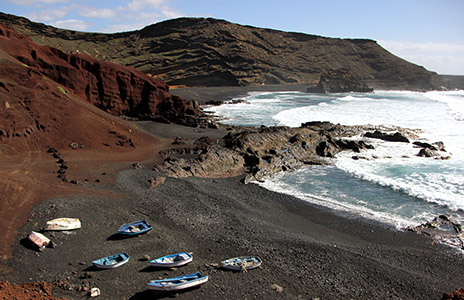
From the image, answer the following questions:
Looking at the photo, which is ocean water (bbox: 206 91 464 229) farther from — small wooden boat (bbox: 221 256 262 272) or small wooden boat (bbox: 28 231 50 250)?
small wooden boat (bbox: 28 231 50 250)

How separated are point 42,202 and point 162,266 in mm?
7647

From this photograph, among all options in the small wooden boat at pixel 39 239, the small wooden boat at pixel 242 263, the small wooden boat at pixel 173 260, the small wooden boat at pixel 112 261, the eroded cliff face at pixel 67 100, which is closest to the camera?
the small wooden boat at pixel 112 261

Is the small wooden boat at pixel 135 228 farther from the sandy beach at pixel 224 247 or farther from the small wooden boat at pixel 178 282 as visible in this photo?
the small wooden boat at pixel 178 282

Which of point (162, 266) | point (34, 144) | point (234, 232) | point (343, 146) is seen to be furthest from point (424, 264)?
point (34, 144)

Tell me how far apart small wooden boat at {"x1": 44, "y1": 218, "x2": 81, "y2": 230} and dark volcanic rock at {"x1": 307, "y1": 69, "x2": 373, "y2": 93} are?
316ft

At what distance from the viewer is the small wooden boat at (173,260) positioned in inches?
485

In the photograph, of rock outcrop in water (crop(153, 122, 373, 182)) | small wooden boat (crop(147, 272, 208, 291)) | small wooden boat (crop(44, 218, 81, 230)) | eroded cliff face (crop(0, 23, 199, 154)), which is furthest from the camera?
rock outcrop in water (crop(153, 122, 373, 182))

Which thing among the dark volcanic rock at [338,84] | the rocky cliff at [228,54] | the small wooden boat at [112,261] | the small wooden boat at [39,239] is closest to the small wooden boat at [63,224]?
the small wooden boat at [39,239]

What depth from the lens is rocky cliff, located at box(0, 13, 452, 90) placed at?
112 m

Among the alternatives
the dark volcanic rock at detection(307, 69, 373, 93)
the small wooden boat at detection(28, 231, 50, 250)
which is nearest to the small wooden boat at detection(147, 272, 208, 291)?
the small wooden boat at detection(28, 231, 50, 250)

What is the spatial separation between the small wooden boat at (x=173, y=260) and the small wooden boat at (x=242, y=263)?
4.51 ft

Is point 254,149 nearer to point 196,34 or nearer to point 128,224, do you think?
point 128,224

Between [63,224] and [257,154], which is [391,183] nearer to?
[257,154]

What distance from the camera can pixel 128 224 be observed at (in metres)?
15.1
